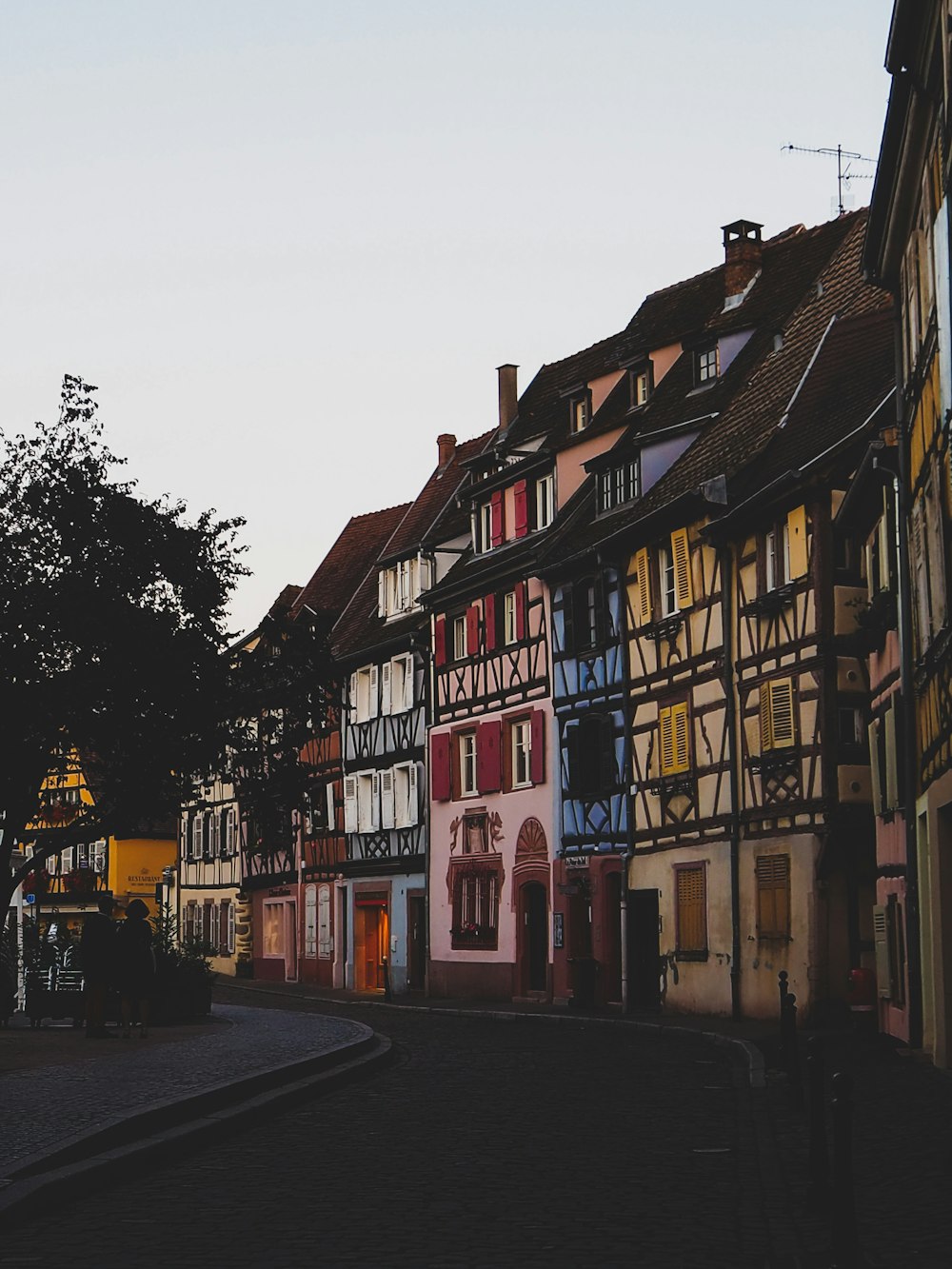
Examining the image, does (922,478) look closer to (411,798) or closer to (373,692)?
(411,798)

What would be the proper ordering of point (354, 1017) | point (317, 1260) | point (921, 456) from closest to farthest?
1. point (317, 1260)
2. point (921, 456)
3. point (354, 1017)

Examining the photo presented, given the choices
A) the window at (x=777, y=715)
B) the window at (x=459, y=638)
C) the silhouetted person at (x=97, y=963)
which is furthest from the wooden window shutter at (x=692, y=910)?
the window at (x=459, y=638)

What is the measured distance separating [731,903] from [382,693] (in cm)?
2141

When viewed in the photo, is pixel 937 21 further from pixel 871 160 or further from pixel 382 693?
pixel 382 693

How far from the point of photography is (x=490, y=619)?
46.8 m

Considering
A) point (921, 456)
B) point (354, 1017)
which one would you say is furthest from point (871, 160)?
point (921, 456)

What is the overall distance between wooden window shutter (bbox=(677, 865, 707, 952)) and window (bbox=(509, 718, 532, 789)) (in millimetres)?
8083

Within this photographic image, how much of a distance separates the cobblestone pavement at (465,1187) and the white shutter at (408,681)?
103ft

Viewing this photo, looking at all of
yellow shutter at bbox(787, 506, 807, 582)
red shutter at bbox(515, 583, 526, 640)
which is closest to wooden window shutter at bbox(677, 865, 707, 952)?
yellow shutter at bbox(787, 506, 807, 582)

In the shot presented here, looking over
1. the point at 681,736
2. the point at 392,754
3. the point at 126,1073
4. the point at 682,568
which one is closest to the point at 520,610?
the point at 682,568

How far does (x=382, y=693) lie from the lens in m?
54.1

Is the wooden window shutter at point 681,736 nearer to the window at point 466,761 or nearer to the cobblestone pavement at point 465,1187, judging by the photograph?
the window at point 466,761

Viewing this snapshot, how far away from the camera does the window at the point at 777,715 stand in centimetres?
3203

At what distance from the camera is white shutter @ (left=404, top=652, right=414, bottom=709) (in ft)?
170
